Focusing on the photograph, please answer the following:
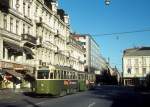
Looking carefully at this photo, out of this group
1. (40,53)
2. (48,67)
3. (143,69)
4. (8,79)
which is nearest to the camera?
(48,67)

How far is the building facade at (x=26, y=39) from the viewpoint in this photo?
45750 mm

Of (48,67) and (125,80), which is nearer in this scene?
(48,67)

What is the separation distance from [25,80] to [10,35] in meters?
8.14

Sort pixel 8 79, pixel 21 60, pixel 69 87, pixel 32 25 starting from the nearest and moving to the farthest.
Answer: pixel 69 87 → pixel 8 79 → pixel 21 60 → pixel 32 25

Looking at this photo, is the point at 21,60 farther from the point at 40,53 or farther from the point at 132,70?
the point at 132,70

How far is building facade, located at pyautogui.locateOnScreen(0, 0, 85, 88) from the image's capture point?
4575 centimetres

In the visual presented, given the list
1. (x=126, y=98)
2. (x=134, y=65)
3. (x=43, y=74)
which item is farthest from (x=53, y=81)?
(x=134, y=65)

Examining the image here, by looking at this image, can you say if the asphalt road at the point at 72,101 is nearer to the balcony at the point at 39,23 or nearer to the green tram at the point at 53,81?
the green tram at the point at 53,81

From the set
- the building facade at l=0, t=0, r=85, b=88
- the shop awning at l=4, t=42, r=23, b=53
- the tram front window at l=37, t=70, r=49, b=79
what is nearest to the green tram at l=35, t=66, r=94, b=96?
the tram front window at l=37, t=70, r=49, b=79

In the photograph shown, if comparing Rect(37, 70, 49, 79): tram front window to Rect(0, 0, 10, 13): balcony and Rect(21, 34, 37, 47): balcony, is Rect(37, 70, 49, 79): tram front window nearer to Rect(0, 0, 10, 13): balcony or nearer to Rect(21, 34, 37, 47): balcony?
Rect(0, 0, 10, 13): balcony

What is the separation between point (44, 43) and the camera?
2534 inches

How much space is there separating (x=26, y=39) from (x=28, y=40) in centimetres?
66

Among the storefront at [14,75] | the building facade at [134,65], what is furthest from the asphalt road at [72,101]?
the building facade at [134,65]

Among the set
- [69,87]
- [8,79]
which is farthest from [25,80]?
[69,87]
